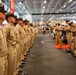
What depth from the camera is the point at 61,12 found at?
36.0 m

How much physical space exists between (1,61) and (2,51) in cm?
17

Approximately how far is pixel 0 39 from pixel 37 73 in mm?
3171

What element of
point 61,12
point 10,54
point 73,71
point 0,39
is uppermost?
point 61,12

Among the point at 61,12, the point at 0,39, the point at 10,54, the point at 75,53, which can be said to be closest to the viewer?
the point at 0,39

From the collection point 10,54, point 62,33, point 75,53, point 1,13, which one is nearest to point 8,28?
point 10,54

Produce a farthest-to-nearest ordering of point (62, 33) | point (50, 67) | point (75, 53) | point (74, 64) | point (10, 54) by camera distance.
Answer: point (62, 33), point (75, 53), point (74, 64), point (50, 67), point (10, 54)

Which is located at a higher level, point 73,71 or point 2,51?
point 2,51

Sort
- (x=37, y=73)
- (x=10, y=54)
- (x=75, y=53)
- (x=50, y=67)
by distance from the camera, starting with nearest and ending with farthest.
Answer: (x=10, y=54) < (x=37, y=73) < (x=50, y=67) < (x=75, y=53)

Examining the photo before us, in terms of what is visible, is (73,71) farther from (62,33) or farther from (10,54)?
(62,33)

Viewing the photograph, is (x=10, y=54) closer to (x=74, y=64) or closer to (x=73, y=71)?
(x=73, y=71)

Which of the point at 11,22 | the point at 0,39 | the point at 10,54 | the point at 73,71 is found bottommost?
the point at 73,71

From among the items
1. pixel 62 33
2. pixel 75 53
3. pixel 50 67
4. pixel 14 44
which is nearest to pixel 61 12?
pixel 62 33

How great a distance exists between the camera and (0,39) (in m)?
3.20

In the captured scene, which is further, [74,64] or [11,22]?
[74,64]
